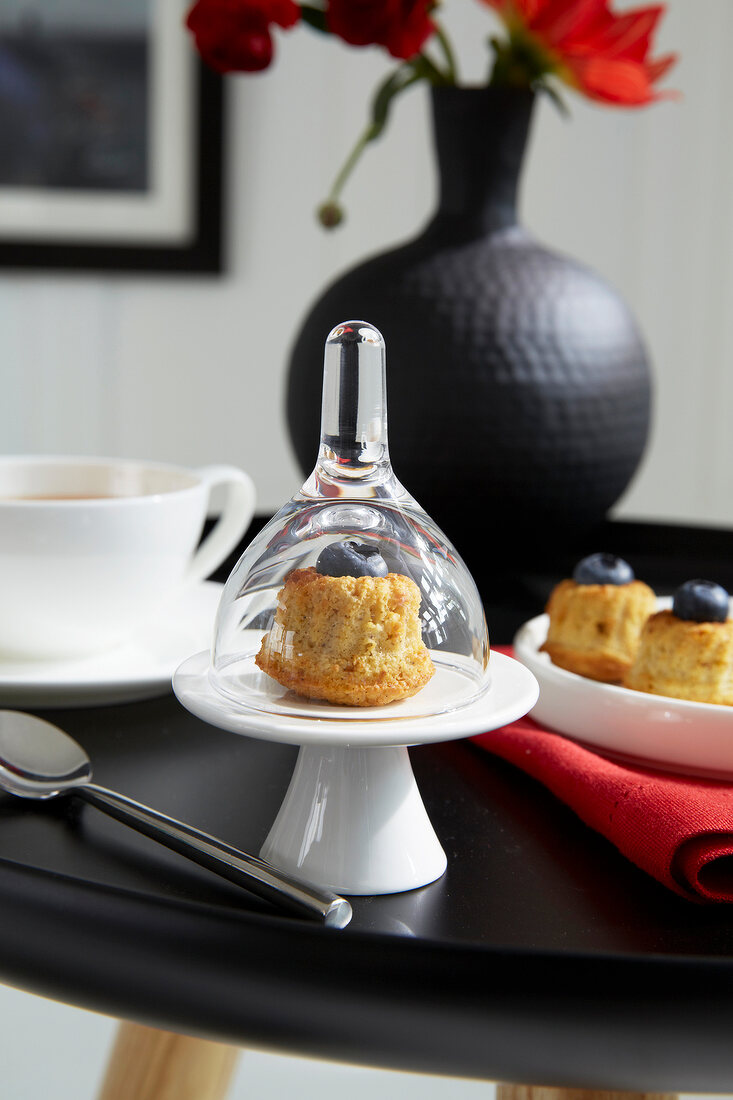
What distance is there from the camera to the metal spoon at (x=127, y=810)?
33 centimetres

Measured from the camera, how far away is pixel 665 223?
1732mm

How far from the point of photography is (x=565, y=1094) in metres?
0.52

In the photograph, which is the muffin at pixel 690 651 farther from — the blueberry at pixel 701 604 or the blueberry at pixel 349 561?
the blueberry at pixel 349 561

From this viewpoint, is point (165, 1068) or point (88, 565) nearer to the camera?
point (88, 565)

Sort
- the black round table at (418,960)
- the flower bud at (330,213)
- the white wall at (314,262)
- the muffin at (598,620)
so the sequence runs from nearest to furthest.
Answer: the black round table at (418,960) → the muffin at (598,620) → the flower bud at (330,213) → the white wall at (314,262)

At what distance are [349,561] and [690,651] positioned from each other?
0.18m

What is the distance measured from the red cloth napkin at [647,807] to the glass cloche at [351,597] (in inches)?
2.7

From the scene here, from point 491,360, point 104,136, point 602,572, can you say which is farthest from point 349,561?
point 104,136

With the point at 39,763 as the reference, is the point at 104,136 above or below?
above

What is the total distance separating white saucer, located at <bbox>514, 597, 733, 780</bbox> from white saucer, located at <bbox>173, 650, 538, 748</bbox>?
10cm

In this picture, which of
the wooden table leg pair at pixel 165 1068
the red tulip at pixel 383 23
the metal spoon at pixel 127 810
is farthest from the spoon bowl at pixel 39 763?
the red tulip at pixel 383 23

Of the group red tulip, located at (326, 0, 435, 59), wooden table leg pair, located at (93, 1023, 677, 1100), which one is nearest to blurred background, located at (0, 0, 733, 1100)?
red tulip, located at (326, 0, 435, 59)

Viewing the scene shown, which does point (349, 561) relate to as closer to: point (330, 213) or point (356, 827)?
point (356, 827)

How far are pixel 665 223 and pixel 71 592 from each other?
1406 mm
